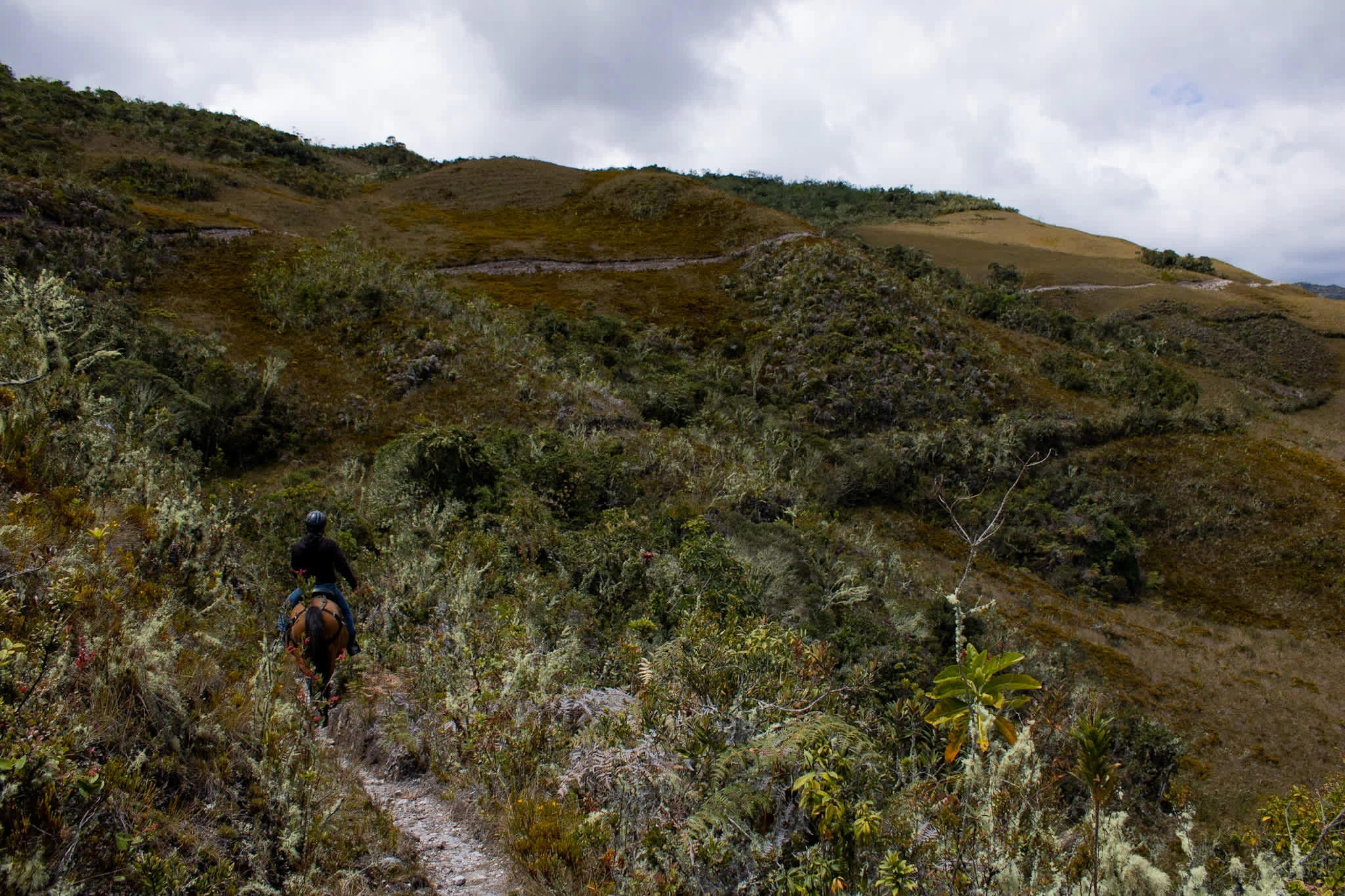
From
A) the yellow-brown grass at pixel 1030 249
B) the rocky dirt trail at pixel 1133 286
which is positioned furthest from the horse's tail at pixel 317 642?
the yellow-brown grass at pixel 1030 249

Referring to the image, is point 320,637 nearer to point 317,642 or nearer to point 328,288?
point 317,642

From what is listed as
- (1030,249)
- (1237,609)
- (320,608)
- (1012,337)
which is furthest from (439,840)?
(1030,249)

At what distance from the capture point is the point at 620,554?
9648 millimetres

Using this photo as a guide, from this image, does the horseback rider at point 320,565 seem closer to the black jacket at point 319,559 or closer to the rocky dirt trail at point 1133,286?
the black jacket at point 319,559

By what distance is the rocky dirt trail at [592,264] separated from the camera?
37366 mm

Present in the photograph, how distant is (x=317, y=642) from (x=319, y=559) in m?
0.75

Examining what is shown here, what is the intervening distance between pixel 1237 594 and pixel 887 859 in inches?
970

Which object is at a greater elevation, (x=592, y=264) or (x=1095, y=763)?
(x=592, y=264)

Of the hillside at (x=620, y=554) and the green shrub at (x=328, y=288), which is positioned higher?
the green shrub at (x=328, y=288)

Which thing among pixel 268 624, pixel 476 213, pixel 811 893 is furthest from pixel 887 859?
pixel 476 213

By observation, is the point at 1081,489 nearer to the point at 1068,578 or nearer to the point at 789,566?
the point at 1068,578

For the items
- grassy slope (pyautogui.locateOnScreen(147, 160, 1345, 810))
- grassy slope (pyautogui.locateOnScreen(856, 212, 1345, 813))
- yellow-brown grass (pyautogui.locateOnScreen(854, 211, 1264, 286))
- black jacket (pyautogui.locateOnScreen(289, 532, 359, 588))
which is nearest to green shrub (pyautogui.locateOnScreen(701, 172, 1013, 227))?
yellow-brown grass (pyautogui.locateOnScreen(854, 211, 1264, 286))

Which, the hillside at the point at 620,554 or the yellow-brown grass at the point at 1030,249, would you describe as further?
the yellow-brown grass at the point at 1030,249

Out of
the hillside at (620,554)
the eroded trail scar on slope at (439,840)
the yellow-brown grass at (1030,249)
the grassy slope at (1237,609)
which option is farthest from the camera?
the yellow-brown grass at (1030,249)
